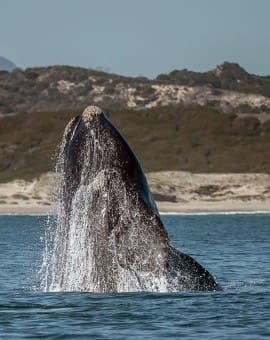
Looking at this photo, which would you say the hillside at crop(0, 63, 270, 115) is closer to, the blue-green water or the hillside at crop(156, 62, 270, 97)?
the hillside at crop(156, 62, 270, 97)

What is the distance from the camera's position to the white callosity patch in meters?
15.7

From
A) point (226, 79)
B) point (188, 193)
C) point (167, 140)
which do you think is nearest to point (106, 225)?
point (188, 193)

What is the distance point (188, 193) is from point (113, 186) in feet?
203

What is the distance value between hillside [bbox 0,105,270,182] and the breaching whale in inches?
2558

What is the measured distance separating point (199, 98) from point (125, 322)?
116m

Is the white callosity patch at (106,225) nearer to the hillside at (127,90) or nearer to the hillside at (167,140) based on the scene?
the hillside at (167,140)

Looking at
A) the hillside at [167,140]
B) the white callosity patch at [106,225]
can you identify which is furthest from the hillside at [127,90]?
the white callosity patch at [106,225]

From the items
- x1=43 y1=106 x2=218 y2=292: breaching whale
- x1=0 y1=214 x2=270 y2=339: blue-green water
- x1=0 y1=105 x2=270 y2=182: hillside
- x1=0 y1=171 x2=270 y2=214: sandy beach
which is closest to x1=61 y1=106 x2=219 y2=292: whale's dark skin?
x1=43 y1=106 x2=218 y2=292: breaching whale

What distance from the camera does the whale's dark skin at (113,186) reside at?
51.5 feet

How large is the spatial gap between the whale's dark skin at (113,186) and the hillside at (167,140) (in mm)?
65019

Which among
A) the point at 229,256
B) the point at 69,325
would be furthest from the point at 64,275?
the point at 229,256

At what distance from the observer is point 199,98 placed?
432ft

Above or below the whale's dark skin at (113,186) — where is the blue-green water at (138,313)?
below

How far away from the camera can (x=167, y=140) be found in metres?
94.1
